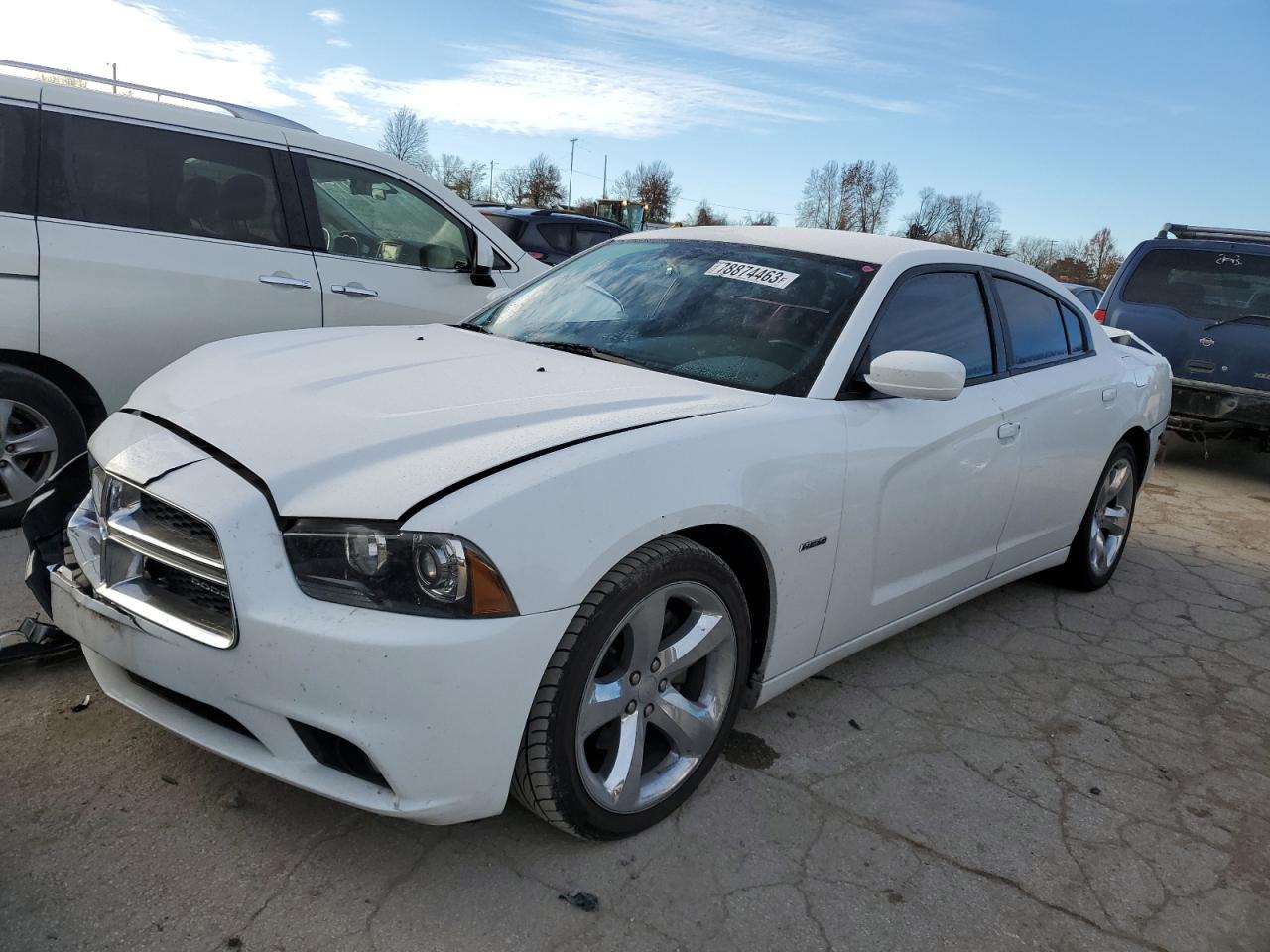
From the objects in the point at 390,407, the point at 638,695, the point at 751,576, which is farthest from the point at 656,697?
the point at 390,407

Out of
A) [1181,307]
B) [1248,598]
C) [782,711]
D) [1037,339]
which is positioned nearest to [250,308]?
[782,711]

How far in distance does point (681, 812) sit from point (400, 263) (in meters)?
3.52

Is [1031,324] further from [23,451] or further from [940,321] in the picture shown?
[23,451]

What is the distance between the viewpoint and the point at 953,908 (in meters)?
2.32

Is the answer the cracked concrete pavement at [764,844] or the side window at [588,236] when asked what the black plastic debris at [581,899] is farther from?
the side window at [588,236]

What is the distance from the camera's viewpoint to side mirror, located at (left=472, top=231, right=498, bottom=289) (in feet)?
17.6

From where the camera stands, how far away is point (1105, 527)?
4742mm

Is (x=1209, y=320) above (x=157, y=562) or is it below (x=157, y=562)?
above

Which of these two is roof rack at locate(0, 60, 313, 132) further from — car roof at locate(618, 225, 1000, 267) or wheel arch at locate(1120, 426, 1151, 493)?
wheel arch at locate(1120, 426, 1151, 493)

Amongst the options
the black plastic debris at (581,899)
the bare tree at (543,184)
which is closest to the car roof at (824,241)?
the black plastic debris at (581,899)

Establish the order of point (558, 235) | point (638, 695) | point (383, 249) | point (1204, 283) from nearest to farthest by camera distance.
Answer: point (638, 695)
point (383, 249)
point (1204, 283)
point (558, 235)

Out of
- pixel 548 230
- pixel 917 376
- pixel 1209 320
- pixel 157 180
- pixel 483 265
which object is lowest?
pixel 917 376

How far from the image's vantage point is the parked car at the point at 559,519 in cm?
198

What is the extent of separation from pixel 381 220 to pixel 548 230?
6.43 m
